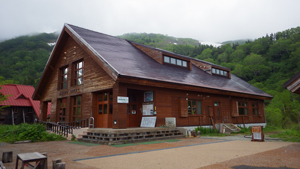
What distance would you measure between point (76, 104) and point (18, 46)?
89098 mm

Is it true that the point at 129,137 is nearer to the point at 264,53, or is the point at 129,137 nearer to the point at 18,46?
the point at 264,53

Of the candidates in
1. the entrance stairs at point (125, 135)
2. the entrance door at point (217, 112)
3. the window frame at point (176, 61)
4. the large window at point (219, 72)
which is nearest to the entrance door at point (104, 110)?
the entrance stairs at point (125, 135)

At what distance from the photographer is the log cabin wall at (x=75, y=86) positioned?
14.1 m

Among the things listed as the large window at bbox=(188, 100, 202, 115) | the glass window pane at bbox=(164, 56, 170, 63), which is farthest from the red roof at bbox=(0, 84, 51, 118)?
the large window at bbox=(188, 100, 202, 115)

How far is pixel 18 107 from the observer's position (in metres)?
25.9

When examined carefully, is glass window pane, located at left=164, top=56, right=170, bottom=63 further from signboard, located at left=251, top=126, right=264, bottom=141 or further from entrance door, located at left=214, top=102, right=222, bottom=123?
signboard, located at left=251, top=126, right=264, bottom=141

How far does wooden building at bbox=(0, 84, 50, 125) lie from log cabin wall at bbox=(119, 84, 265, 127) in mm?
18577

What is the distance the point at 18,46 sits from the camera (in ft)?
290

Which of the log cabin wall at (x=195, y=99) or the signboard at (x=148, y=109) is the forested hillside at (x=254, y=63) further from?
the signboard at (x=148, y=109)

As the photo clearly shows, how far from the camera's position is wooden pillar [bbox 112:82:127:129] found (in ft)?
37.5

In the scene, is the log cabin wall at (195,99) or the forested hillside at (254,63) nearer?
the log cabin wall at (195,99)

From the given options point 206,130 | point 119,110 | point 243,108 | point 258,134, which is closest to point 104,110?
point 119,110

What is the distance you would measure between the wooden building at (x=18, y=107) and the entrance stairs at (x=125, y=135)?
Answer: 17796 mm

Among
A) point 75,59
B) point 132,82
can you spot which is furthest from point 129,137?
point 75,59
